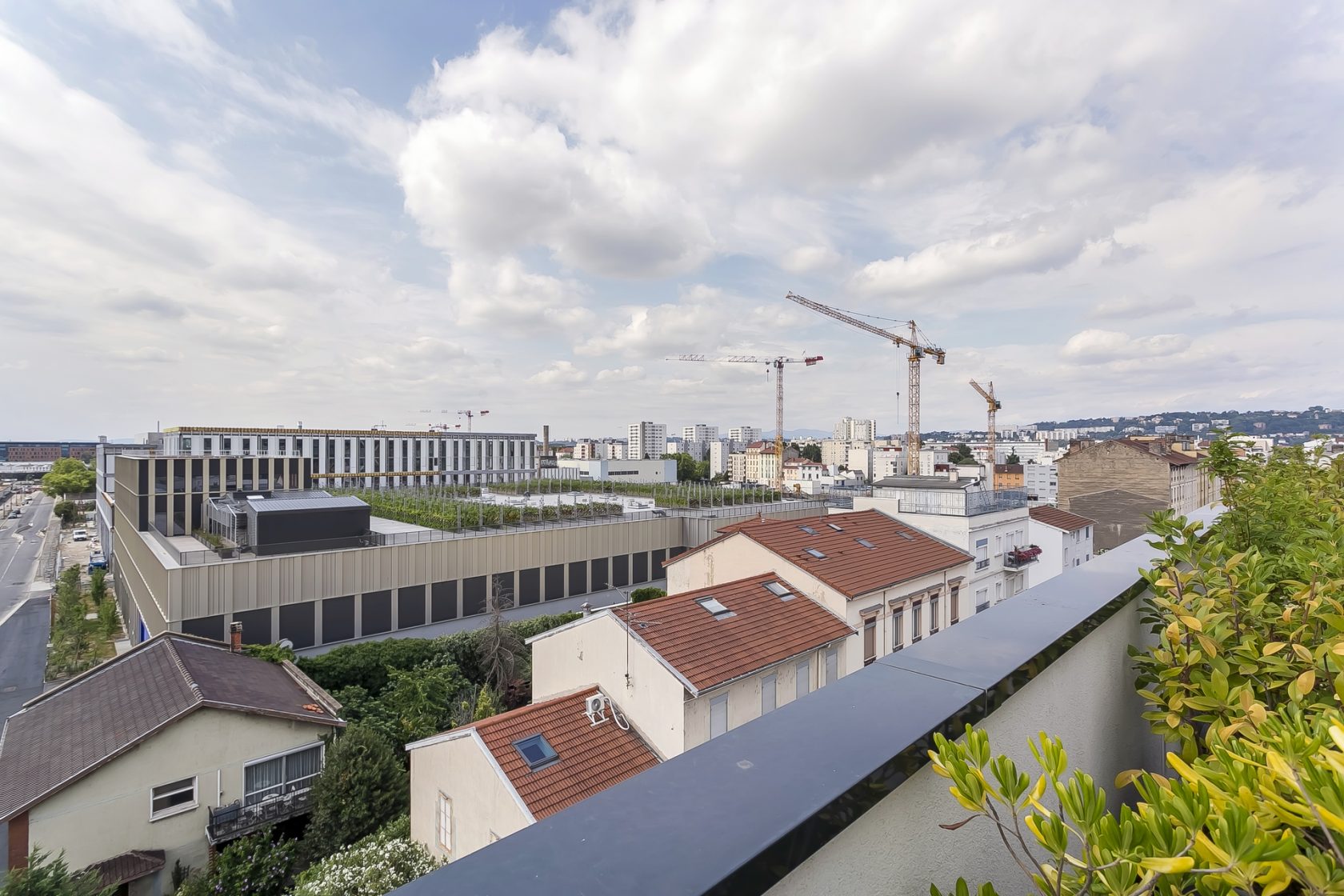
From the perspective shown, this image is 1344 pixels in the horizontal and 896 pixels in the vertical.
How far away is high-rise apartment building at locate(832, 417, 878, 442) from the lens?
618 ft

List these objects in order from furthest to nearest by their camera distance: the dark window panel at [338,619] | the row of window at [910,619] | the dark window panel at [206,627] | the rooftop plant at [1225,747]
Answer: the dark window panel at [338,619] → the dark window panel at [206,627] → the row of window at [910,619] → the rooftop plant at [1225,747]

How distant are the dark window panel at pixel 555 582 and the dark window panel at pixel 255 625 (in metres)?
8.78

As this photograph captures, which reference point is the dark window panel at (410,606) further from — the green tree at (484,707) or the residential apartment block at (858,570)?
the residential apartment block at (858,570)

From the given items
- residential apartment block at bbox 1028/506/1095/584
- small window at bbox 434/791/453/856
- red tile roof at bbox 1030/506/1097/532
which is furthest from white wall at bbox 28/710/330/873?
red tile roof at bbox 1030/506/1097/532

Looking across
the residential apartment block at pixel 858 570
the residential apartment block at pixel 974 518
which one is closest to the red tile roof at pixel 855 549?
the residential apartment block at pixel 858 570

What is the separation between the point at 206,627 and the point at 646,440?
15860 cm

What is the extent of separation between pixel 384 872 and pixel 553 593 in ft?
51.0

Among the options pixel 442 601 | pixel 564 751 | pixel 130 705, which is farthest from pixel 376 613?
pixel 564 751

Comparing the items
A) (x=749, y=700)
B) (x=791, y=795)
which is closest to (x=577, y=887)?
(x=791, y=795)

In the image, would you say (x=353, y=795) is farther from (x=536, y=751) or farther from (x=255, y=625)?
(x=255, y=625)

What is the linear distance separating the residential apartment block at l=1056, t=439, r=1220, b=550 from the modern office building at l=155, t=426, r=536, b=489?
36097 mm

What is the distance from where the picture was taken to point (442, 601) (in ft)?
66.6

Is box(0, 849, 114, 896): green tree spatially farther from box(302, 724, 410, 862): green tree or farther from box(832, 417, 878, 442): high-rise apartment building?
box(832, 417, 878, 442): high-rise apartment building

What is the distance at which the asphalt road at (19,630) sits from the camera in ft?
64.7
